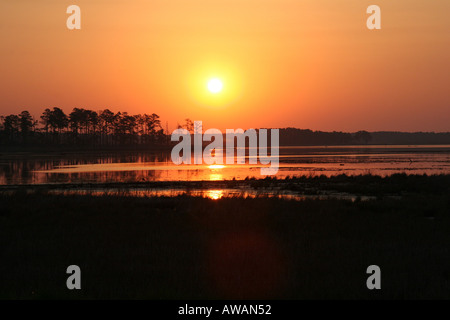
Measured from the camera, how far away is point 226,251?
42.0 feet

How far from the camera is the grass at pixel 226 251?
9.50 meters

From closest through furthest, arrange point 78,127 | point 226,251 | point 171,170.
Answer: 1. point 226,251
2. point 171,170
3. point 78,127

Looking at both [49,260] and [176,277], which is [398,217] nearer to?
[176,277]

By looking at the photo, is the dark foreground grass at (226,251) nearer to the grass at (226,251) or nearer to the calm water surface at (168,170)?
the grass at (226,251)

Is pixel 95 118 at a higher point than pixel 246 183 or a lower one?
higher

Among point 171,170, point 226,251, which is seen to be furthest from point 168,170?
point 226,251

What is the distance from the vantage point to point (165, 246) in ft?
44.0

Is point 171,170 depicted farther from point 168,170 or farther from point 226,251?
point 226,251

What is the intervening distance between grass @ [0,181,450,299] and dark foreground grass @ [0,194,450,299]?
0.11 ft

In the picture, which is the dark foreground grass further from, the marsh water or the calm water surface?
the calm water surface

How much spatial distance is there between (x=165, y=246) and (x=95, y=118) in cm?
16192

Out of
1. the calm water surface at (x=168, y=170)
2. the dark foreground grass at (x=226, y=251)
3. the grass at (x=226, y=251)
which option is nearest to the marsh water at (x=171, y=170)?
the calm water surface at (x=168, y=170)
